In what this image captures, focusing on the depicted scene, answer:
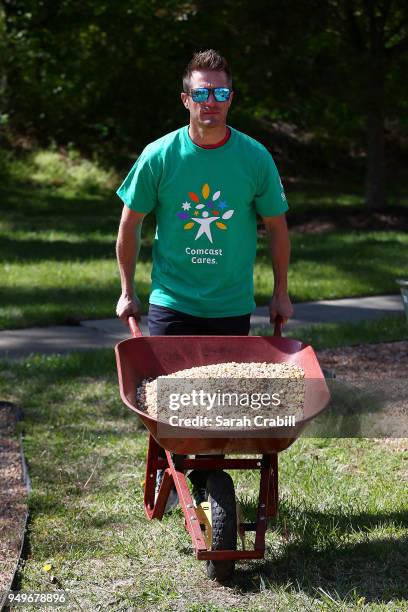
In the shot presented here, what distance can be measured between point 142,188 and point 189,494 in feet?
4.10

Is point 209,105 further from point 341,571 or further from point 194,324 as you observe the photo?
point 341,571

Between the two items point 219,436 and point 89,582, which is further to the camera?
point 89,582

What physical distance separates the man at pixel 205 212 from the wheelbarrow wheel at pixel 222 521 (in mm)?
751

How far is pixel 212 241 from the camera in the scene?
4.25 metres

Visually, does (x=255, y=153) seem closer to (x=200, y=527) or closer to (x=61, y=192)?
(x=200, y=527)

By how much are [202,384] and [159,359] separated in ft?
0.94

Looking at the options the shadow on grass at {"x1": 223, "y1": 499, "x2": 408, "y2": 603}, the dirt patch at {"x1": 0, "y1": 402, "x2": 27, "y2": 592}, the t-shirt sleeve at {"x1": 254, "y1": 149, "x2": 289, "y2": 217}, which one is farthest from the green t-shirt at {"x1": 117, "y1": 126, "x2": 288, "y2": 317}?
the dirt patch at {"x1": 0, "y1": 402, "x2": 27, "y2": 592}

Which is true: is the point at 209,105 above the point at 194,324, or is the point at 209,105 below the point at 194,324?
above

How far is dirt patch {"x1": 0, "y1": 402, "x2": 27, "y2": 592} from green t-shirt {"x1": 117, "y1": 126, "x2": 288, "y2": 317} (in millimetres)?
1204

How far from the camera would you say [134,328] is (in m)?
4.30

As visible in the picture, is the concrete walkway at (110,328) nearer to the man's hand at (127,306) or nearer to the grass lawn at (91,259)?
the grass lawn at (91,259)

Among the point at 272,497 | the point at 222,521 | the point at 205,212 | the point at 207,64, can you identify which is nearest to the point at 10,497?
the point at 272,497

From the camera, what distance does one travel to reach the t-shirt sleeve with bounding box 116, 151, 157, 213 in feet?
13.9

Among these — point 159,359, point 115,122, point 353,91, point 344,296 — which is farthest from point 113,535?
point 115,122
